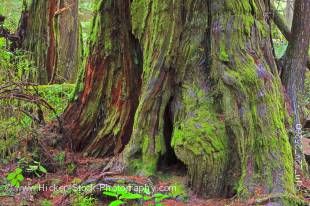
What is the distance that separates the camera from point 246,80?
5.13 metres

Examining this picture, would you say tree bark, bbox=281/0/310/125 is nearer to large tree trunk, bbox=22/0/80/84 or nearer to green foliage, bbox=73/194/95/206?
green foliage, bbox=73/194/95/206

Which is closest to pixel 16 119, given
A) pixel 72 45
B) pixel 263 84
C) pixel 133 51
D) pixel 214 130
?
pixel 133 51

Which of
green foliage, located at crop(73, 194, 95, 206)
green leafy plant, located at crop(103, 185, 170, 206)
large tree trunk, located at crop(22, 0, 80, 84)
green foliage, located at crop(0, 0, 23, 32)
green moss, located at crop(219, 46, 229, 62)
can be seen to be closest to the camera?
green leafy plant, located at crop(103, 185, 170, 206)

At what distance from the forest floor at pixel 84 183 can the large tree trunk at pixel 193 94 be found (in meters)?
0.15

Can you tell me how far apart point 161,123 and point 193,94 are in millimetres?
520

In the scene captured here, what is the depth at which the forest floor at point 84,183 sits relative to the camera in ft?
16.0

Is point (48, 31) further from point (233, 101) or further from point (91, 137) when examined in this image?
point (233, 101)

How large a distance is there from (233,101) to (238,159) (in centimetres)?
63

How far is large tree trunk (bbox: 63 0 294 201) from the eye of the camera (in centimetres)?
493

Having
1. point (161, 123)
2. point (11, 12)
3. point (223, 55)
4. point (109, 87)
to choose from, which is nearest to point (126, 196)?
point (161, 123)

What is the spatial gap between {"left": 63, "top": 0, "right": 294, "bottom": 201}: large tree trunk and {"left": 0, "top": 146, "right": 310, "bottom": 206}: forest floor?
0.15 meters

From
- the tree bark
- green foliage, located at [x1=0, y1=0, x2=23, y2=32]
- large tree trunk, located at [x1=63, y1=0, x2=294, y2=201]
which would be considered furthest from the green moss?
green foliage, located at [x1=0, y1=0, x2=23, y2=32]

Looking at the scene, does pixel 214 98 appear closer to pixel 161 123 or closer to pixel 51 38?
pixel 161 123

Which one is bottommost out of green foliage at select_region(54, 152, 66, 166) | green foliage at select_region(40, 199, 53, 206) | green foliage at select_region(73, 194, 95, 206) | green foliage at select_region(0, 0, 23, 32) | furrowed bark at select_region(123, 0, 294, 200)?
green foliage at select_region(40, 199, 53, 206)
